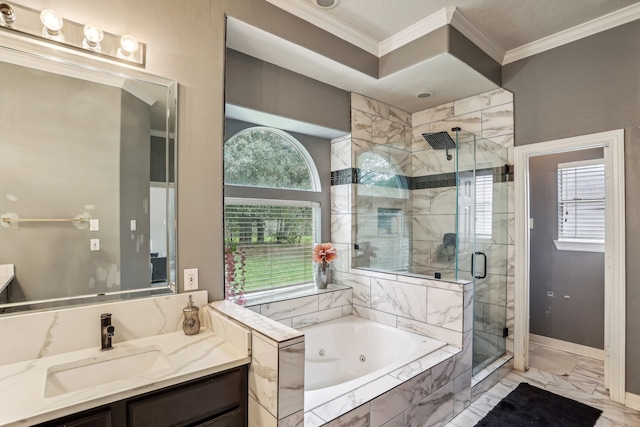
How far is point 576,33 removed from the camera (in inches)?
105

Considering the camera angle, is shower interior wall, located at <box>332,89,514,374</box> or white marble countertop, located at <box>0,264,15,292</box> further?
shower interior wall, located at <box>332,89,514,374</box>

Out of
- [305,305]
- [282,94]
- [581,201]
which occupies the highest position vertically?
[282,94]

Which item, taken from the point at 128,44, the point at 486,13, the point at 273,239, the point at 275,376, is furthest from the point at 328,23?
the point at 275,376

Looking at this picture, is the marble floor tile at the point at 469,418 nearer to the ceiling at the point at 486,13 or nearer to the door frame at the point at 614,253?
the door frame at the point at 614,253

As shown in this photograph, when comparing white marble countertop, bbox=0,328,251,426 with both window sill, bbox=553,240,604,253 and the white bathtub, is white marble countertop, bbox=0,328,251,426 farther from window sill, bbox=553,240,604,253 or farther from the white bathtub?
window sill, bbox=553,240,604,253

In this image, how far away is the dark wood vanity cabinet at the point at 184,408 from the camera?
1.16m

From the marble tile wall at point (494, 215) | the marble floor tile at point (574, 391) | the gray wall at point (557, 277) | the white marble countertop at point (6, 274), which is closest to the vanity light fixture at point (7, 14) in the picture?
the white marble countertop at point (6, 274)

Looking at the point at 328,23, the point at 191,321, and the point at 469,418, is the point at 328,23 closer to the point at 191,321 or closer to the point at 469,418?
the point at 191,321

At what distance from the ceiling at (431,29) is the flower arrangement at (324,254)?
1571 millimetres

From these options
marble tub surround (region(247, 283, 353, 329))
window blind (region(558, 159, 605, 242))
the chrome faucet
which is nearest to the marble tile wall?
marble tub surround (region(247, 283, 353, 329))

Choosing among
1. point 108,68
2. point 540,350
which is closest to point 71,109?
point 108,68

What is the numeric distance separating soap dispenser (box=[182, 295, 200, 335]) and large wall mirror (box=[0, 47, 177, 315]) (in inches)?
6.3

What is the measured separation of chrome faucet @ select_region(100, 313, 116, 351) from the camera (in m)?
1.53

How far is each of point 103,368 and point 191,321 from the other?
43cm
